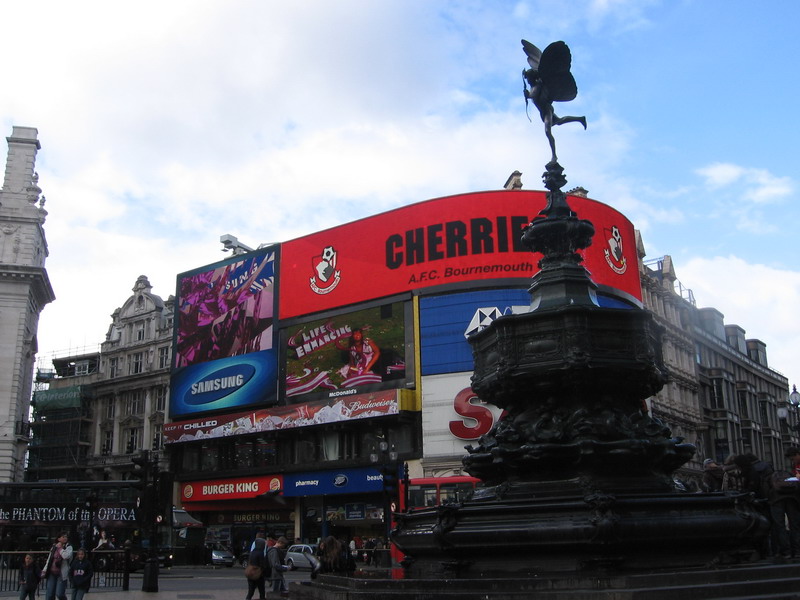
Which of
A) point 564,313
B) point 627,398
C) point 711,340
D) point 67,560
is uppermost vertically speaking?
point 711,340

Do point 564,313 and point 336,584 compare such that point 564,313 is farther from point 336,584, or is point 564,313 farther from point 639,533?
point 336,584

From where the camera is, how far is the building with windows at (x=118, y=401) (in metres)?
63.5

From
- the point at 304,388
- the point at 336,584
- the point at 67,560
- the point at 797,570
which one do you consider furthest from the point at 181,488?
the point at 797,570

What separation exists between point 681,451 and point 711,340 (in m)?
63.6

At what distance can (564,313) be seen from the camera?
10719mm

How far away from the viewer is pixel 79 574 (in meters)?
15.6

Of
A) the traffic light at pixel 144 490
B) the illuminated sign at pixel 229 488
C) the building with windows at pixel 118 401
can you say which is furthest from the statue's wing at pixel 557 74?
the building with windows at pixel 118 401

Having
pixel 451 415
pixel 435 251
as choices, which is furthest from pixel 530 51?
pixel 435 251

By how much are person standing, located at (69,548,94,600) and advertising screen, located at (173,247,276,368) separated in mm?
36399

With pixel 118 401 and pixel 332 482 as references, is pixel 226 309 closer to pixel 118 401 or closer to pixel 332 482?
pixel 332 482

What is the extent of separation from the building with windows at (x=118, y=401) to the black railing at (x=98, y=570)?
116 ft

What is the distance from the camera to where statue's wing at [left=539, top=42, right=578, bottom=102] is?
41.6 feet

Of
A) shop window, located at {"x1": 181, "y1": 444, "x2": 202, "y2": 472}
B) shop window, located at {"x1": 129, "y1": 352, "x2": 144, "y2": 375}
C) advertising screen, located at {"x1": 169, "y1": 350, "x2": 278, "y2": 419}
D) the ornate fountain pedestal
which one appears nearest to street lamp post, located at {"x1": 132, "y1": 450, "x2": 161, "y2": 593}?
the ornate fountain pedestal

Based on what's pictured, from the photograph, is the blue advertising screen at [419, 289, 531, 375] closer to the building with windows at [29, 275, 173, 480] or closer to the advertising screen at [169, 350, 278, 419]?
the advertising screen at [169, 350, 278, 419]
